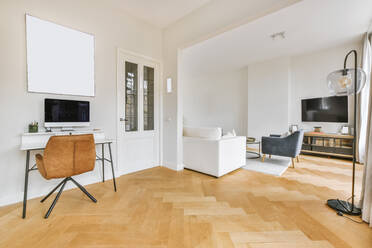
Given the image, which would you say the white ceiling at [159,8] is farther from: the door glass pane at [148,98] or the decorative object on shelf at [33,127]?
the decorative object on shelf at [33,127]

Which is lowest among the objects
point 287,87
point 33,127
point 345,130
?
point 345,130

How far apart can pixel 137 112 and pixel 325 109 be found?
189 inches

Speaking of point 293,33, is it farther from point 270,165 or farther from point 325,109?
point 270,165

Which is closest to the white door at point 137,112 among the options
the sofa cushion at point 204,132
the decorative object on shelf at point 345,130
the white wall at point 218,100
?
the sofa cushion at point 204,132

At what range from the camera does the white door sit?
306cm

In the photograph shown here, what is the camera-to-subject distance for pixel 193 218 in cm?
176

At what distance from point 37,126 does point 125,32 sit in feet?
6.86

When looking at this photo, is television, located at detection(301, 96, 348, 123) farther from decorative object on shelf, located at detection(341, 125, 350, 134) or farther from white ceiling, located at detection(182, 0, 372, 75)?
white ceiling, located at detection(182, 0, 372, 75)

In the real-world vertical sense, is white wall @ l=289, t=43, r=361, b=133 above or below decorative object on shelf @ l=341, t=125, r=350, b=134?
above

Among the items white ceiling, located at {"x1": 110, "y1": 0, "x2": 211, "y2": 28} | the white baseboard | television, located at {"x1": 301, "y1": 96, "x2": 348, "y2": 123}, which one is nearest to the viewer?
white ceiling, located at {"x1": 110, "y1": 0, "x2": 211, "y2": 28}

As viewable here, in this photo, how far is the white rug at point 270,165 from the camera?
327cm

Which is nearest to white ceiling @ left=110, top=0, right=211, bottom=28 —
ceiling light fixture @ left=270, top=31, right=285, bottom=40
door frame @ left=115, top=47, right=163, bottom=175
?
door frame @ left=115, top=47, right=163, bottom=175

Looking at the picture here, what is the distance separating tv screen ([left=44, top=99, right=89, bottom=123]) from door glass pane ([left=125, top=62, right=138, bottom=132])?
0.75m

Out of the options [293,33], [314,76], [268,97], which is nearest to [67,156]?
[293,33]
